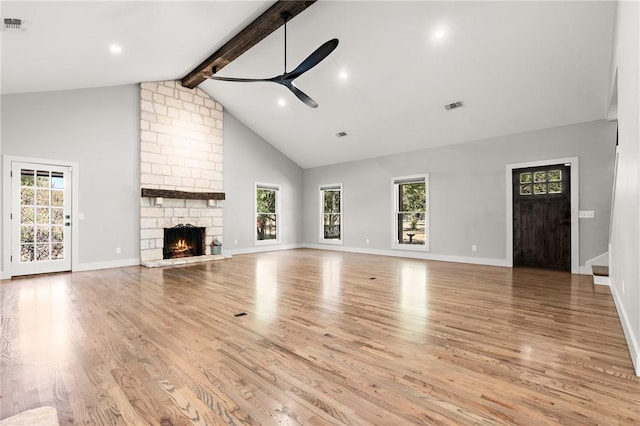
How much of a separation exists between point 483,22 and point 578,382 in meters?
4.31

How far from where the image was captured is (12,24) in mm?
3338

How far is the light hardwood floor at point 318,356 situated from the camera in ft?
5.41

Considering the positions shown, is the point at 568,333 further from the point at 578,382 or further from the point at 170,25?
the point at 170,25

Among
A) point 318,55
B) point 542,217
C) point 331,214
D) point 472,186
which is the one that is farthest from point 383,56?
point 331,214

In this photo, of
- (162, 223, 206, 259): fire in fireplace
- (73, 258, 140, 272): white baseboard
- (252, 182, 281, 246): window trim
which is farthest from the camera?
(252, 182, 281, 246): window trim

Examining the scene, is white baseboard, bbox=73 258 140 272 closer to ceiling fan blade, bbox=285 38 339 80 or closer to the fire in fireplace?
the fire in fireplace

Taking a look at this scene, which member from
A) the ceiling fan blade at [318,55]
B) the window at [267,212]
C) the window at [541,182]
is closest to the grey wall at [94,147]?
the window at [267,212]

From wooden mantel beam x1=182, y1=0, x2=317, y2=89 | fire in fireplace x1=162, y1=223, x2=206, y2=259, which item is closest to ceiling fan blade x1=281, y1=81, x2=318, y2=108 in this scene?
wooden mantel beam x1=182, y1=0, x2=317, y2=89

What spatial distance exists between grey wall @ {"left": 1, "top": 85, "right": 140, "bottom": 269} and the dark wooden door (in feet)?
25.7

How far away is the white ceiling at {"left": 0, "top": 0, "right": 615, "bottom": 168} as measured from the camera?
391 cm

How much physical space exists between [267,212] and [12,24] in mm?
6571

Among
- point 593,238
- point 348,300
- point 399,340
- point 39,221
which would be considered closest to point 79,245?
point 39,221

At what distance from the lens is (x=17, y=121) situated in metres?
5.27

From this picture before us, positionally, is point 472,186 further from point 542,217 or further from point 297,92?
point 297,92
